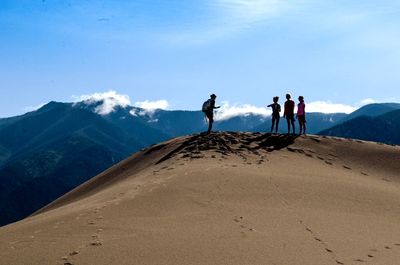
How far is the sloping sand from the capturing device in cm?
961

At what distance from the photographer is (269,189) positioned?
54.5 feet

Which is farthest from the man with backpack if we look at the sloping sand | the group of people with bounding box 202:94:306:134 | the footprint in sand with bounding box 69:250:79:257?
the footprint in sand with bounding box 69:250:79:257

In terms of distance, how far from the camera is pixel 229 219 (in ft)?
40.7

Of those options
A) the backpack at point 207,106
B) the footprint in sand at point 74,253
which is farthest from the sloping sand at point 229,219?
the backpack at point 207,106

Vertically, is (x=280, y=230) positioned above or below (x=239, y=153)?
below

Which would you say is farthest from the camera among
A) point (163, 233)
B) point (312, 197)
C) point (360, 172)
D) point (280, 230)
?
point (360, 172)

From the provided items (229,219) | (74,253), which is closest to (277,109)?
(229,219)

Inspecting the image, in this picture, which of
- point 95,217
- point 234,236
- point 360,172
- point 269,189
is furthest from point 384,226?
point 360,172

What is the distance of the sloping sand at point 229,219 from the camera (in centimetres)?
961

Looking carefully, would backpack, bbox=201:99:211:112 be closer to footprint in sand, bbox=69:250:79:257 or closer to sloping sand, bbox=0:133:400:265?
sloping sand, bbox=0:133:400:265

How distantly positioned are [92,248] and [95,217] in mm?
2676

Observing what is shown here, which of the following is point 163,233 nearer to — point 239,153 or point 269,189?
point 269,189

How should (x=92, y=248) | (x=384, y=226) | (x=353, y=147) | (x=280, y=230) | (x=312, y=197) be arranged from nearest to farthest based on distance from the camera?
(x=92, y=248) → (x=280, y=230) → (x=384, y=226) → (x=312, y=197) → (x=353, y=147)

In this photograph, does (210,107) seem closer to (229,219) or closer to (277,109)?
(277,109)
